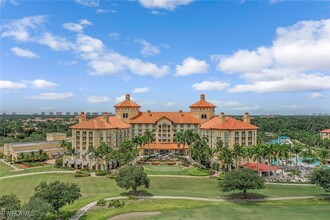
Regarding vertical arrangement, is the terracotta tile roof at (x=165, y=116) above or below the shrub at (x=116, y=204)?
above

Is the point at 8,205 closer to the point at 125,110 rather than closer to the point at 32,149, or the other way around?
the point at 32,149

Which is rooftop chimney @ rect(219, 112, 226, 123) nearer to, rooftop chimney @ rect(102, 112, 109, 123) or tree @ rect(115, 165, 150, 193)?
rooftop chimney @ rect(102, 112, 109, 123)

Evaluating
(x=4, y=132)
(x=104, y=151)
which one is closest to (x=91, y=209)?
(x=104, y=151)

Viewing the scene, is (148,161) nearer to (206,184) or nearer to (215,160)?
(215,160)

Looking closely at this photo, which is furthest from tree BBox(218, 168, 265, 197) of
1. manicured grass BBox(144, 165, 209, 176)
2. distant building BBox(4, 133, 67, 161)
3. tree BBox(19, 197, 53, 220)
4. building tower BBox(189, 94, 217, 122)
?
distant building BBox(4, 133, 67, 161)

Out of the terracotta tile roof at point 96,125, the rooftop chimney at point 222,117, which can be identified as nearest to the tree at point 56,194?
the terracotta tile roof at point 96,125

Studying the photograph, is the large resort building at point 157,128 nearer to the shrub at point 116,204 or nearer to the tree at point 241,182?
the tree at point 241,182
